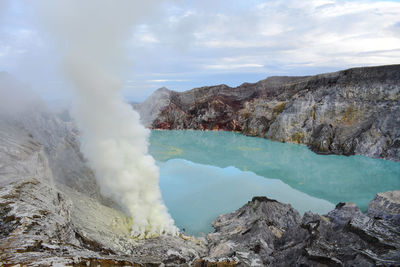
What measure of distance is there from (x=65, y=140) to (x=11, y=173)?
239 inches

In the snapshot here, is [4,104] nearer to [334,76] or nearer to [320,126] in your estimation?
[320,126]

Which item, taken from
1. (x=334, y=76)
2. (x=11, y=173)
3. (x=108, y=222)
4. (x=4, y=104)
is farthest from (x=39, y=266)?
(x=334, y=76)

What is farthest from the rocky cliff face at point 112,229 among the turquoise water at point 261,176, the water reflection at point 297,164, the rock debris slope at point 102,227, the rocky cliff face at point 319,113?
the rocky cliff face at point 319,113

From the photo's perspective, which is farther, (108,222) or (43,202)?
(108,222)

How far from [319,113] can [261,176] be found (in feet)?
62.9

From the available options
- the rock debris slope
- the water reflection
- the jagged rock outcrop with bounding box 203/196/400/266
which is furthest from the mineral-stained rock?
the water reflection

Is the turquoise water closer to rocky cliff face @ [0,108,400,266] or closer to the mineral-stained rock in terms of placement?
the mineral-stained rock

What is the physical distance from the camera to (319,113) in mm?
36656

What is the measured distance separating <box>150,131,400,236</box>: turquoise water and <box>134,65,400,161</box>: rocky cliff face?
8.21ft

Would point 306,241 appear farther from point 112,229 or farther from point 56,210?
point 56,210

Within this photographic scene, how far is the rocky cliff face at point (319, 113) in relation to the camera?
31.2 m

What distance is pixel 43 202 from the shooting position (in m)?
6.71

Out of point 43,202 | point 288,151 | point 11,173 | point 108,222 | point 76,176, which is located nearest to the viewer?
point 43,202

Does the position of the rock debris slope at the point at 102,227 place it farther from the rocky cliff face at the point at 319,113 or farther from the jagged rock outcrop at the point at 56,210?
the rocky cliff face at the point at 319,113
